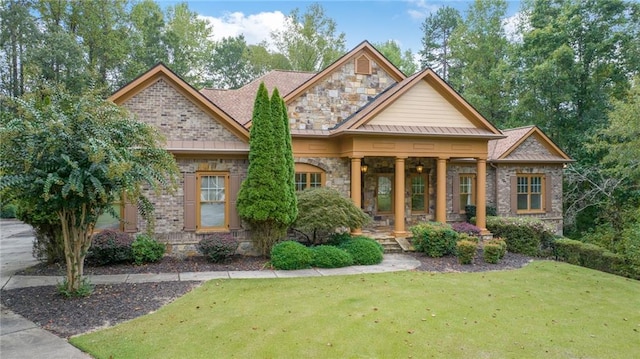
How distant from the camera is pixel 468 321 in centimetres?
699

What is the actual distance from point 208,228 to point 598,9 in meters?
22.3

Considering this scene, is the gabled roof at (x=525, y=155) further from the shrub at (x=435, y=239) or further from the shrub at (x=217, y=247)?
the shrub at (x=217, y=247)

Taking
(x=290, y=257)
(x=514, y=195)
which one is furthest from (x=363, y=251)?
(x=514, y=195)

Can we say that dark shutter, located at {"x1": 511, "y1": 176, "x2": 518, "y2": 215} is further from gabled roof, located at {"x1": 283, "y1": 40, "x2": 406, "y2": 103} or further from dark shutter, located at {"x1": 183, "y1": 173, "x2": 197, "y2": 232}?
dark shutter, located at {"x1": 183, "y1": 173, "x2": 197, "y2": 232}

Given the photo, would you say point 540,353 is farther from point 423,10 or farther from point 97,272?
point 423,10

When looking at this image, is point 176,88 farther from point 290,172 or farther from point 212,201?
point 290,172

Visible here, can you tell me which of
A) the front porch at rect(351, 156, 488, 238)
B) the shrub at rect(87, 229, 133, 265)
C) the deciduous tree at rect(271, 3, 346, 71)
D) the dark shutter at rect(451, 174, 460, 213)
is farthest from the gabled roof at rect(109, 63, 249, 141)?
the deciduous tree at rect(271, 3, 346, 71)

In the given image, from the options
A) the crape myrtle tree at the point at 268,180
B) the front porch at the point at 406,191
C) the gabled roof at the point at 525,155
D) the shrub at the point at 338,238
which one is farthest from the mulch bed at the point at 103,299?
the gabled roof at the point at 525,155

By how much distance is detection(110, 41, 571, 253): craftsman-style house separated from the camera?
12.4 m

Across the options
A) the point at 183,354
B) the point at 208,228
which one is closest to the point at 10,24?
the point at 208,228

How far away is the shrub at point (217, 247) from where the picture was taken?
11.6 meters

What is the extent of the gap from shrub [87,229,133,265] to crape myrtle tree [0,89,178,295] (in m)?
2.79

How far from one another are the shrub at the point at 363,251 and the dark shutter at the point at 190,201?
Result: 475 centimetres

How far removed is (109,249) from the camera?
10.9 m
